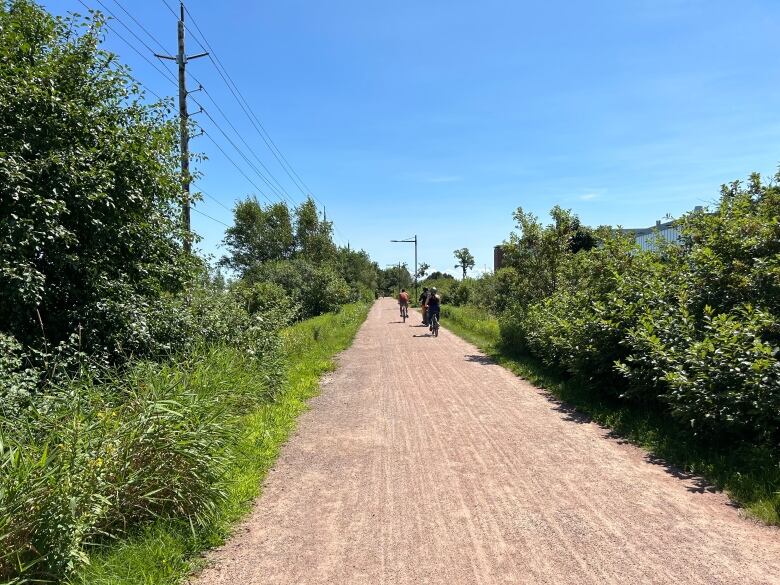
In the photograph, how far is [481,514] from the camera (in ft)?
12.6

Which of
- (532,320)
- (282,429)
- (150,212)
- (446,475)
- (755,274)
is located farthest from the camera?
(532,320)

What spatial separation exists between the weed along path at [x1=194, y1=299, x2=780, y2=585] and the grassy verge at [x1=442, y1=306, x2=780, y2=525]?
0.62 ft

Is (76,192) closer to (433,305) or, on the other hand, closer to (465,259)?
(433,305)

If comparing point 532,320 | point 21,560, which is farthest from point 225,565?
point 532,320

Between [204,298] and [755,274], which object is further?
[204,298]

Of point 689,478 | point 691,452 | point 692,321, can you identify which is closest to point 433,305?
point 692,321

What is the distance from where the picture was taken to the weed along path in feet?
10.2

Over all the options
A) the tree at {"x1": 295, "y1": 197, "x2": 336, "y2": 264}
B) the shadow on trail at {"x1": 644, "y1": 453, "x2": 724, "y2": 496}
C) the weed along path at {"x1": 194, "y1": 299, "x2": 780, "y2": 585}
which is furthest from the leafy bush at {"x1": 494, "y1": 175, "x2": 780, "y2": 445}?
the tree at {"x1": 295, "y1": 197, "x2": 336, "y2": 264}

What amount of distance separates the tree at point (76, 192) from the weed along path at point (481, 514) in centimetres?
340

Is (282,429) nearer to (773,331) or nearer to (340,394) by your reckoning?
(340,394)

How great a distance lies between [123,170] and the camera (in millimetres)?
6445

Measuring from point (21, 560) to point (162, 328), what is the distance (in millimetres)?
5180

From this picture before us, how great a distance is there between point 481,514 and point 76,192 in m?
5.79

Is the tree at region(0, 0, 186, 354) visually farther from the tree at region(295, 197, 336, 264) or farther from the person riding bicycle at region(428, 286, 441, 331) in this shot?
the tree at region(295, 197, 336, 264)
